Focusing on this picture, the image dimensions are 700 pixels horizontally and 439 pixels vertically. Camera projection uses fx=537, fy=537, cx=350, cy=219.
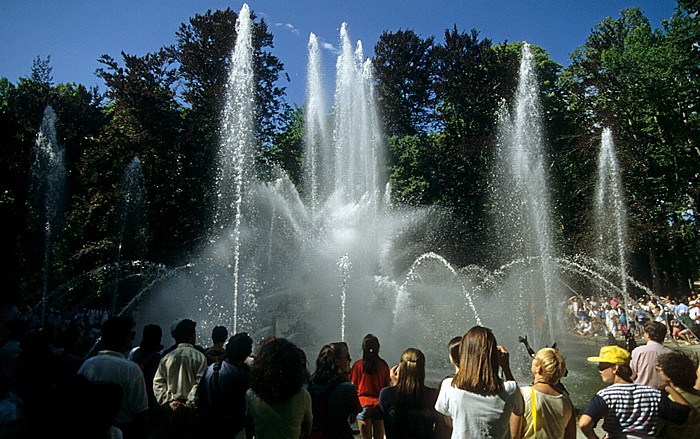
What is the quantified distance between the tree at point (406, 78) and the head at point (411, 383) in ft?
91.7

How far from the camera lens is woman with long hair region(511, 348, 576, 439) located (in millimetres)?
3711

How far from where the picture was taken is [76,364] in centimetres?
491

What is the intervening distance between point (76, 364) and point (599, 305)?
24.6 meters

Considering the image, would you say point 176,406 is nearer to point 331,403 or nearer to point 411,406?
point 331,403

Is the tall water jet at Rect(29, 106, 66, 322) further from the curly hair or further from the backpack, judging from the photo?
the curly hair

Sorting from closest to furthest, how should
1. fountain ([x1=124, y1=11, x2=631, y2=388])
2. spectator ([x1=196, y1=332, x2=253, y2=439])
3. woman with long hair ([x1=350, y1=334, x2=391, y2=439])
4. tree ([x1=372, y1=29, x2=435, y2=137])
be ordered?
spectator ([x1=196, y1=332, x2=253, y2=439]) → woman with long hair ([x1=350, y1=334, x2=391, y2=439]) → fountain ([x1=124, y1=11, x2=631, y2=388]) → tree ([x1=372, y1=29, x2=435, y2=137])

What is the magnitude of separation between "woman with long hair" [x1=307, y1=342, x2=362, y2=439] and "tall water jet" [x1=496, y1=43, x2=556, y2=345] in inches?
692

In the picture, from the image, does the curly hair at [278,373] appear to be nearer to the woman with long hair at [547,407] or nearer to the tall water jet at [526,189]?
the woman with long hair at [547,407]

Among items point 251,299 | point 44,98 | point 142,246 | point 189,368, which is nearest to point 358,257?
point 251,299

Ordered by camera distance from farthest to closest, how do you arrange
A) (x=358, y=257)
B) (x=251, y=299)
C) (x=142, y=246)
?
1. (x=142, y=246)
2. (x=358, y=257)
3. (x=251, y=299)

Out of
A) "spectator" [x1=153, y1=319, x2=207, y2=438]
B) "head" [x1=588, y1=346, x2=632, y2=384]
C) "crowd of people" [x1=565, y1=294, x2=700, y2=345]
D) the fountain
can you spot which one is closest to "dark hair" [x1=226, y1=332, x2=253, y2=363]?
"spectator" [x1=153, y1=319, x2=207, y2=438]

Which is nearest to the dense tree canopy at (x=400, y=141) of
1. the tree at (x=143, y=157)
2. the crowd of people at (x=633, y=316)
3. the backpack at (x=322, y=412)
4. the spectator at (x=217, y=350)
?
the tree at (x=143, y=157)

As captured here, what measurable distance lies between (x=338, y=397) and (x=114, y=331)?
186cm

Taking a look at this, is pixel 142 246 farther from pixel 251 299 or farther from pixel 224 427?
pixel 224 427
